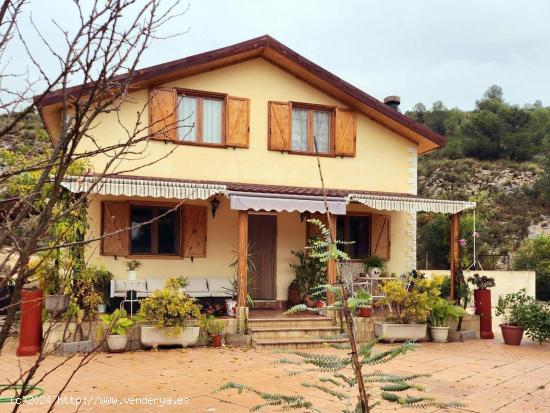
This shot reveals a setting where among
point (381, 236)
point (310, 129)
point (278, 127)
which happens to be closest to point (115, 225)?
point (278, 127)

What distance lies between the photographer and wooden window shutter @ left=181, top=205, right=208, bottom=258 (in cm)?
1371

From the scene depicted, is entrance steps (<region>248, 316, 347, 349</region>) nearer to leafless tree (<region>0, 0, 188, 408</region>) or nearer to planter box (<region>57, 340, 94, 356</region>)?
planter box (<region>57, 340, 94, 356</region>)

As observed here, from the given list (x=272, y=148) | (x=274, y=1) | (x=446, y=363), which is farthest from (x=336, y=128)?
(x=274, y=1)

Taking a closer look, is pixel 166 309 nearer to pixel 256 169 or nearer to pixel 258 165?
pixel 256 169

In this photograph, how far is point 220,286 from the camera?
13617 millimetres

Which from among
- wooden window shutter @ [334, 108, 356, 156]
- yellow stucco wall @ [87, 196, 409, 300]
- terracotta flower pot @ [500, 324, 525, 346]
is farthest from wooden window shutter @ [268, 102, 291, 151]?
terracotta flower pot @ [500, 324, 525, 346]

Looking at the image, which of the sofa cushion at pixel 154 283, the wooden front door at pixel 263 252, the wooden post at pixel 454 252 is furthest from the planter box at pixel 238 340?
the wooden post at pixel 454 252

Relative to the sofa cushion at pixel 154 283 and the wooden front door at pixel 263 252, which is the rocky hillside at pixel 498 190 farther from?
the sofa cushion at pixel 154 283

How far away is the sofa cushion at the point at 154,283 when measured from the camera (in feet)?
42.1

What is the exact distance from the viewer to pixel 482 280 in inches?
538

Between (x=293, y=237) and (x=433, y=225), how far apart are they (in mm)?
14261

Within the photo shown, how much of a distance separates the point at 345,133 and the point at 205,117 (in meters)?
4.20

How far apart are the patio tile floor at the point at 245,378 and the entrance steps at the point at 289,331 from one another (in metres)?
0.41

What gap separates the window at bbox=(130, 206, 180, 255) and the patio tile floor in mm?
3340
